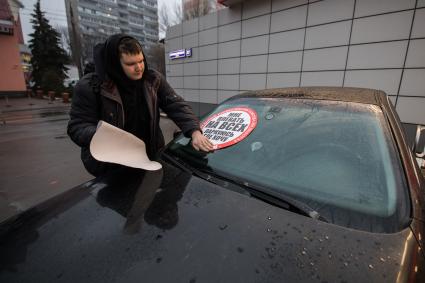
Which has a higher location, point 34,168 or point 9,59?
point 9,59

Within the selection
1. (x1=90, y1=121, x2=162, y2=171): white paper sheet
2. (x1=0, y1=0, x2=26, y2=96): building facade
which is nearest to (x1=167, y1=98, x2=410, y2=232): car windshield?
(x1=90, y1=121, x2=162, y2=171): white paper sheet

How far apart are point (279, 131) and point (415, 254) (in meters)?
0.82

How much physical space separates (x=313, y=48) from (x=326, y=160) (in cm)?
623

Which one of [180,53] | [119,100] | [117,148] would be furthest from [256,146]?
[180,53]

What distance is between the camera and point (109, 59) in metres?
1.48

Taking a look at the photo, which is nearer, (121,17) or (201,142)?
(201,142)

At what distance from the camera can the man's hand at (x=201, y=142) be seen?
1.50 m

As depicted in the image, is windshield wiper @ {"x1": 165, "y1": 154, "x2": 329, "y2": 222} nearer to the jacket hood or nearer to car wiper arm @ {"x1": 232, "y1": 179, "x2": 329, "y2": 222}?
car wiper arm @ {"x1": 232, "y1": 179, "x2": 329, "y2": 222}

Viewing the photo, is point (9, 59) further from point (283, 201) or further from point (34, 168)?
Answer: point (283, 201)

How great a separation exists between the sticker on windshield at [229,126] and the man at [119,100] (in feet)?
0.29

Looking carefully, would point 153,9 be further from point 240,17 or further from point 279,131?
point 279,131

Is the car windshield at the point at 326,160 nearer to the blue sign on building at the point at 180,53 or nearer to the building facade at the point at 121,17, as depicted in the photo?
the blue sign on building at the point at 180,53

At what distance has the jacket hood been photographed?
4.80ft

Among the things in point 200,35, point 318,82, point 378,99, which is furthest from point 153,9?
point 378,99
